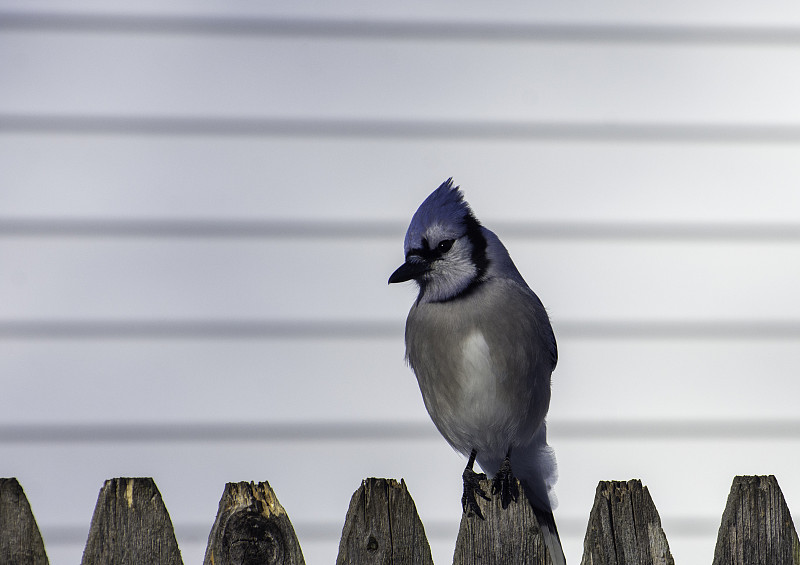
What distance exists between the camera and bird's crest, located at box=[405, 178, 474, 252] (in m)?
2.98

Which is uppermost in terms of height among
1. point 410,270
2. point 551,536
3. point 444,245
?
point 444,245

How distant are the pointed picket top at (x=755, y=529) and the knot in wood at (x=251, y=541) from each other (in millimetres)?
1010

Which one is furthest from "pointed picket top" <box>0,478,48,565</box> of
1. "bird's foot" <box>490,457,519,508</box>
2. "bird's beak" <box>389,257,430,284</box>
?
"bird's beak" <box>389,257,430,284</box>

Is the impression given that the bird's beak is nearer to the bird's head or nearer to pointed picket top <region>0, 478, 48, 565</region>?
the bird's head

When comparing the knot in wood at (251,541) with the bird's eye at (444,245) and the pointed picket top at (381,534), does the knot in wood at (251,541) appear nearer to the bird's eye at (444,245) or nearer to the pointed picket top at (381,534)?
the pointed picket top at (381,534)

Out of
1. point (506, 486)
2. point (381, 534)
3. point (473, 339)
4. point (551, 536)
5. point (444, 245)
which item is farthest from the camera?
point (444, 245)

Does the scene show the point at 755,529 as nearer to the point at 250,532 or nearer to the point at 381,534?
the point at 381,534

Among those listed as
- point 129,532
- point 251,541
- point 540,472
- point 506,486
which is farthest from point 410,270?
point 129,532

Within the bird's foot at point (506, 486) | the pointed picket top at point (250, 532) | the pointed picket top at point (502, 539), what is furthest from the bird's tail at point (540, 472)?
the pointed picket top at point (250, 532)

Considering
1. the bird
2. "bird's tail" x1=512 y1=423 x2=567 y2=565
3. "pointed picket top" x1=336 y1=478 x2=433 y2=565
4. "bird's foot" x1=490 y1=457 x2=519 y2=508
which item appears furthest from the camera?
"bird's tail" x1=512 y1=423 x2=567 y2=565

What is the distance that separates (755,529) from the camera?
2131 mm

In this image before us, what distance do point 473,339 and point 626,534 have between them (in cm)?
97

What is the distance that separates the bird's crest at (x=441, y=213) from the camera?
2979 millimetres

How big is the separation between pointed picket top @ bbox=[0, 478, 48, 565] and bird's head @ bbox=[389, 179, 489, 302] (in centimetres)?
134
